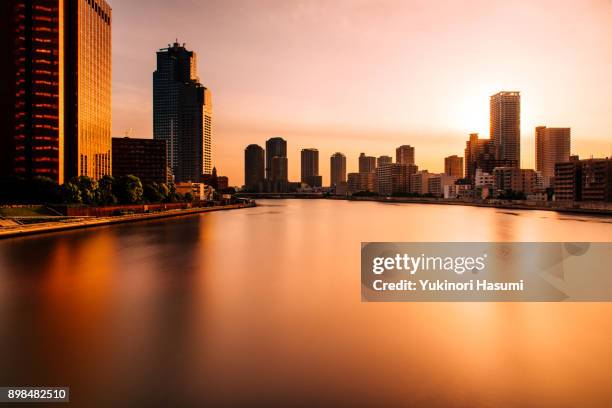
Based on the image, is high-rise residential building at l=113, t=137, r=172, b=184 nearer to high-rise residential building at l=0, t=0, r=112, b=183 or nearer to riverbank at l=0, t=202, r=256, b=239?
high-rise residential building at l=0, t=0, r=112, b=183

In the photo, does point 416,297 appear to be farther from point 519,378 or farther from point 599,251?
point 599,251

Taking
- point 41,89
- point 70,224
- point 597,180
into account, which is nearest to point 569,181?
point 597,180

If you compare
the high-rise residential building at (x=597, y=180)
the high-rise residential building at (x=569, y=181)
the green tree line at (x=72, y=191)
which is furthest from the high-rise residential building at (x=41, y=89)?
the high-rise residential building at (x=569, y=181)

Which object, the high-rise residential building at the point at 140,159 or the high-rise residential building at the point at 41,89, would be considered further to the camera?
the high-rise residential building at the point at 140,159

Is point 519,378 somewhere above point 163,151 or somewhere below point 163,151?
below

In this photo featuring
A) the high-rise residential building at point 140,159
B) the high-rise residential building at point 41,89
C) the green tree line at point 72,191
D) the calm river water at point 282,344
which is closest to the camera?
the calm river water at point 282,344

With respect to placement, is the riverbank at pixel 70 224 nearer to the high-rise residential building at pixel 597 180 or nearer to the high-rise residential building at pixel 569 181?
the high-rise residential building at pixel 597 180

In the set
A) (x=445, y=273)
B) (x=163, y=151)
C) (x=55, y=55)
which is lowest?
(x=445, y=273)

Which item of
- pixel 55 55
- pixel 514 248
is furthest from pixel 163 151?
pixel 514 248
